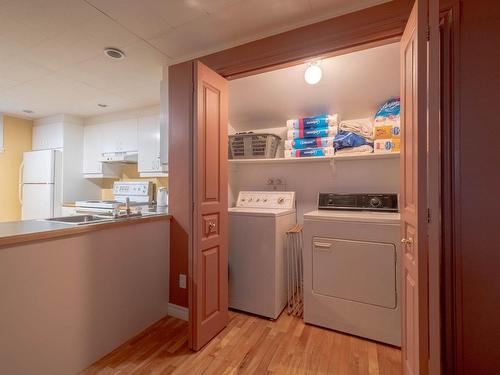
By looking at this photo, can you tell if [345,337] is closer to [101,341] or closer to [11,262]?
[101,341]

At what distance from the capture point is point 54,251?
1.36 metres

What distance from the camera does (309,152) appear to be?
2354mm

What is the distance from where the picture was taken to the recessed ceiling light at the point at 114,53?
1.94m

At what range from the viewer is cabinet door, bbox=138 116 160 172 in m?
3.08

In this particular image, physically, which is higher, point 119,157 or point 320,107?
point 320,107

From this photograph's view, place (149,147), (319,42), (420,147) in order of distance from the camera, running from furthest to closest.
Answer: (149,147), (319,42), (420,147)

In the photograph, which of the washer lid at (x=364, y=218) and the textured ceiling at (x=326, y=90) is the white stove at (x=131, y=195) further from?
the washer lid at (x=364, y=218)

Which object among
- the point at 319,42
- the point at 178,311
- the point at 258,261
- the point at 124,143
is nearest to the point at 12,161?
the point at 124,143

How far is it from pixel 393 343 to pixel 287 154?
174 cm

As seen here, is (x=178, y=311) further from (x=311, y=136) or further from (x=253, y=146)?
(x=311, y=136)


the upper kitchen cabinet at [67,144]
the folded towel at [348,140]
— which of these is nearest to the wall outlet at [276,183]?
the folded towel at [348,140]

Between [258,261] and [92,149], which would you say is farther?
[92,149]

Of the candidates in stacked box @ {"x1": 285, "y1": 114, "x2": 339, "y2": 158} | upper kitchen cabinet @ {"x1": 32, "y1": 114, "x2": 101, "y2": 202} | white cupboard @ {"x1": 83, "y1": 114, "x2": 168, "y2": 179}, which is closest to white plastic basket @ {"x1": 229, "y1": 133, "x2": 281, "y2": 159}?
stacked box @ {"x1": 285, "y1": 114, "x2": 339, "y2": 158}

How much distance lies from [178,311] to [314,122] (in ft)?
7.06
